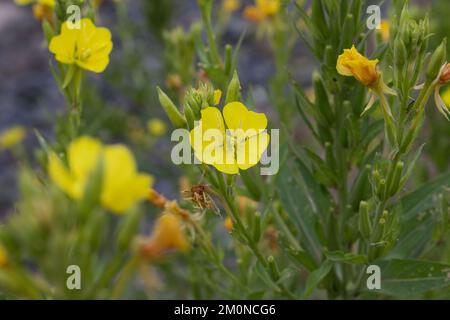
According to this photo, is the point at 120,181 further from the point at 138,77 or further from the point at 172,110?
the point at 138,77

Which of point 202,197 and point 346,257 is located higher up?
point 202,197

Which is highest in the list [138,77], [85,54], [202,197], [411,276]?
[138,77]

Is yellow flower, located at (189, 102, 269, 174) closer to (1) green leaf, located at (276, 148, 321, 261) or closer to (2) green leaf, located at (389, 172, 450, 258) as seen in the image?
(1) green leaf, located at (276, 148, 321, 261)

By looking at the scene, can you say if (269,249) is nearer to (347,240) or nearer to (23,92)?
(347,240)

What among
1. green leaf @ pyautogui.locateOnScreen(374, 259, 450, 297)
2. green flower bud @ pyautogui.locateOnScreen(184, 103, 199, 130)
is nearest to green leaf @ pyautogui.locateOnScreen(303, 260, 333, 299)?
green leaf @ pyautogui.locateOnScreen(374, 259, 450, 297)

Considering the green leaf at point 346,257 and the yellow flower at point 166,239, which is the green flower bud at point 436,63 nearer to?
the green leaf at point 346,257

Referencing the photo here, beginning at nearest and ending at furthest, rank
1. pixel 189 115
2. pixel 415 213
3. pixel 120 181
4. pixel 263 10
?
pixel 120 181
pixel 189 115
pixel 415 213
pixel 263 10

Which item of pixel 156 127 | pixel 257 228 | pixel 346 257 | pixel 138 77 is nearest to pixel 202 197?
pixel 257 228
